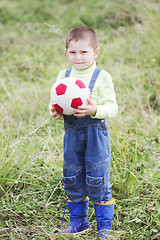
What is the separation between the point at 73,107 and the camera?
1893 mm

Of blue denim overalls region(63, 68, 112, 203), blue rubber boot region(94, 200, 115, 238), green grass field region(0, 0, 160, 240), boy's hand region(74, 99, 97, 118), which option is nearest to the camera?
boy's hand region(74, 99, 97, 118)

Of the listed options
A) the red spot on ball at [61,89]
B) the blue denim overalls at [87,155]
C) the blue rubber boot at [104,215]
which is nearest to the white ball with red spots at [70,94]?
the red spot on ball at [61,89]

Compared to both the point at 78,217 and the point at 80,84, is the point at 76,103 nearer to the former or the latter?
the point at 80,84

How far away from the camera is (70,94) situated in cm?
189

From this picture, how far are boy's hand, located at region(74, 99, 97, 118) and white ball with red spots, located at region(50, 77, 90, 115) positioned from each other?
1.2 inches

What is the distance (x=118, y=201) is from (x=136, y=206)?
0.16 meters

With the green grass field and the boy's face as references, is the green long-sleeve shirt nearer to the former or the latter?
the boy's face

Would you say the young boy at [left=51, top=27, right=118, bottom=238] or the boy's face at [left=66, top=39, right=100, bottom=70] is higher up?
the boy's face at [left=66, top=39, right=100, bottom=70]

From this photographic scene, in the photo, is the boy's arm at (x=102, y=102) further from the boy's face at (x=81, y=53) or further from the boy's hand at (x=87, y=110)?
the boy's face at (x=81, y=53)

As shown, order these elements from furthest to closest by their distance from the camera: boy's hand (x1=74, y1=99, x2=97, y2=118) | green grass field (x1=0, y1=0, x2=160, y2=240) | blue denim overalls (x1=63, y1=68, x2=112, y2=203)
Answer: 1. green grass field (x1=0, y1=0, x2=160, y2=240)
2. blue denim overalls (x1=63, y1=68, x2=112, y2=203)
3. boy's hand (x1=74, y1=99, x2=97, y2=118)

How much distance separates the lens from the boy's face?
76.4 inches

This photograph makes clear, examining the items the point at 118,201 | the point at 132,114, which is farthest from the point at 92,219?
the point at 132,114

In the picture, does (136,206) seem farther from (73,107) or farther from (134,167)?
(73,107)

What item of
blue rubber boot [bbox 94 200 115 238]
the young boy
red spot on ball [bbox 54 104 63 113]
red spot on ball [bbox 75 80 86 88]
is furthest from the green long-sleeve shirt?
blue rubber boot [bbox 94 200 115 238]
